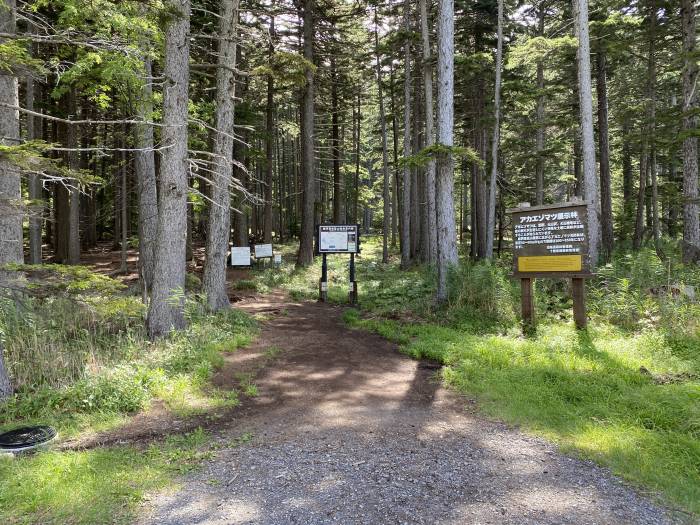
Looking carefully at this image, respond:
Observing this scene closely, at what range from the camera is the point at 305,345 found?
8.59 meters

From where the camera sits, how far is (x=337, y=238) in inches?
543

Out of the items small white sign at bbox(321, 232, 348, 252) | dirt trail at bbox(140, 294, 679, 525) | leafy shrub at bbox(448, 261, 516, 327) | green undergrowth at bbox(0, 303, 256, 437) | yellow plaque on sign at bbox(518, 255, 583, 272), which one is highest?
small white sign at bbox(321, 232, 348, 252)

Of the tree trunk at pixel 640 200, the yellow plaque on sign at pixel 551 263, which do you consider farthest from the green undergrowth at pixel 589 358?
the tree trunk at pixel 640 200

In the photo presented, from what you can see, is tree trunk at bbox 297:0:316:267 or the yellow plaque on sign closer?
the yellow plaque on sign

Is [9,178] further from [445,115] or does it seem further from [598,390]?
[598,390]

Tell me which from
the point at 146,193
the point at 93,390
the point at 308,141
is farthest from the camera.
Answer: the point at 308,141

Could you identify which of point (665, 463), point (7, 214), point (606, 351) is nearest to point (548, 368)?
point (606, 351)

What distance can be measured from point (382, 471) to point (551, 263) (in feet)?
19.8

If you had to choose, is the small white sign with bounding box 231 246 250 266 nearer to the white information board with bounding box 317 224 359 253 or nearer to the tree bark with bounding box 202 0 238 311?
the white information board with bounding box 317 224 359 253

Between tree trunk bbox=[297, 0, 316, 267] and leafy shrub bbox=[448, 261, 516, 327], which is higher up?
tree trunk bbox=[297, 0, 316, 267]

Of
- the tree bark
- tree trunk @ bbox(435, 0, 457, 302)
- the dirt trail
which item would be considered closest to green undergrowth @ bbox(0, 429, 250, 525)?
the dirt trail

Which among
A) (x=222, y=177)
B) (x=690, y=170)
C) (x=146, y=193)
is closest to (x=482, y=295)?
(x=222, y=177)

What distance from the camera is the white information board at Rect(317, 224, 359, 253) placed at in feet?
45.0

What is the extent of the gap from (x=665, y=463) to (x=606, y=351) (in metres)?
3.22
